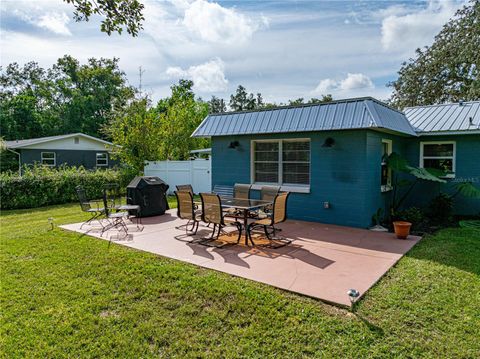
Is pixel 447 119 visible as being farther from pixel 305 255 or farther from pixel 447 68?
pixel 447 68

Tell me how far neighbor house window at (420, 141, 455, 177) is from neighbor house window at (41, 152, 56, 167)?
21429 mm

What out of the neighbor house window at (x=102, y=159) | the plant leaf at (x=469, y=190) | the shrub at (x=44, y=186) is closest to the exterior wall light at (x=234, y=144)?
the plant leaf at (x=469, y=190)

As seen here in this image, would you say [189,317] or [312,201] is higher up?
[312,201]

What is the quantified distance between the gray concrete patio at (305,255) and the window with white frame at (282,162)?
152 centimetres

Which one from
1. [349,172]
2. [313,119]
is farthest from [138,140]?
[349,172]

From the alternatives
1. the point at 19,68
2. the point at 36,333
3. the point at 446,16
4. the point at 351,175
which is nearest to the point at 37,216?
the point at 36,333

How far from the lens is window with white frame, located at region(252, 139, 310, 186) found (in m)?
8.20

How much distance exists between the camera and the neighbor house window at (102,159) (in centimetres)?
2312

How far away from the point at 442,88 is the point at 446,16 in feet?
13.4

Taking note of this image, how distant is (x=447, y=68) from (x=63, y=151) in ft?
83.0

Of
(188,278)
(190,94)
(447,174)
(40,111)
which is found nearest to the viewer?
(188,278)

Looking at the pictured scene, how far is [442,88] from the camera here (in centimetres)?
1938

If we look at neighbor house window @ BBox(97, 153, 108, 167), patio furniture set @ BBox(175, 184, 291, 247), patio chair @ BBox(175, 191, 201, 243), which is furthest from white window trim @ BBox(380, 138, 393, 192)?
neighbor house window @ BBox(97, 153, 108, 167)

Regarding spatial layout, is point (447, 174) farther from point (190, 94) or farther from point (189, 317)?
point (190, 94)
